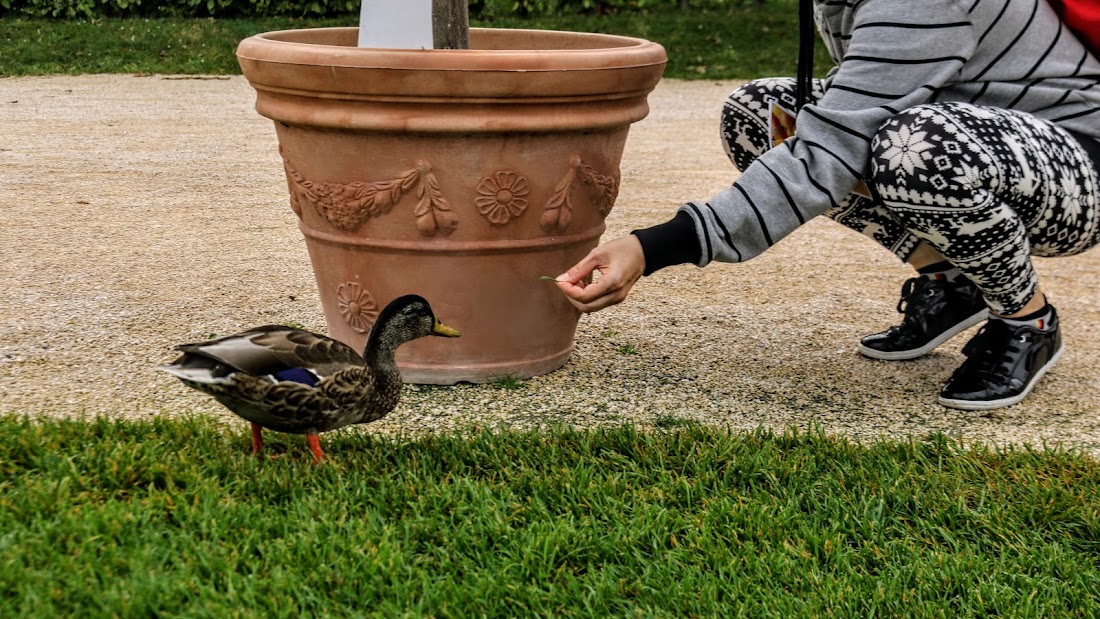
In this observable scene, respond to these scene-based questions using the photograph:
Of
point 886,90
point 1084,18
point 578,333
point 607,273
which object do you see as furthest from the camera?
point 578,333

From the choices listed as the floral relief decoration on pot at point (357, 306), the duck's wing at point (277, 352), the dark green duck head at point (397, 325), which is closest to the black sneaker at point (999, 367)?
the dark green duck head at point (397, 325)

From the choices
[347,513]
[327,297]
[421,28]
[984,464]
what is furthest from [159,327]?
[984,464]

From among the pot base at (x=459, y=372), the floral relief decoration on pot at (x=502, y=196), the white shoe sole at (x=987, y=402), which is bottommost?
the white shoe sole at (x=987, y=402)

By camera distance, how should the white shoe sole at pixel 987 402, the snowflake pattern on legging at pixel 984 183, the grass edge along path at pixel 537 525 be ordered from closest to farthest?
1. the grass edge along path at pixel 537 525
2. the snowflake pattern on legging at pixel 984 183
3. the white shoe sole at pixel 987 402

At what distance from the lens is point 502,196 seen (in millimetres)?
2812

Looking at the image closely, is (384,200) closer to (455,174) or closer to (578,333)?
(455,174)

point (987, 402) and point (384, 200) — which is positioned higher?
point (384, 200)

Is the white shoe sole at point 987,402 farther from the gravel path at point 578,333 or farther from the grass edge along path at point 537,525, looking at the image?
the grass edge along path at point 537,525

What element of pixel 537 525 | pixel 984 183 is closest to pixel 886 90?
pixel 984 183

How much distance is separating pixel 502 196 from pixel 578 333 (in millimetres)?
910

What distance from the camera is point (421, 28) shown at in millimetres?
3340

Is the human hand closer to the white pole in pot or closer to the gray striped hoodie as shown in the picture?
the gray striped hoodie

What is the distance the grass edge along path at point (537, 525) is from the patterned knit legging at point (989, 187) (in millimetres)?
510

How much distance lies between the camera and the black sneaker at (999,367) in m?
3.04
